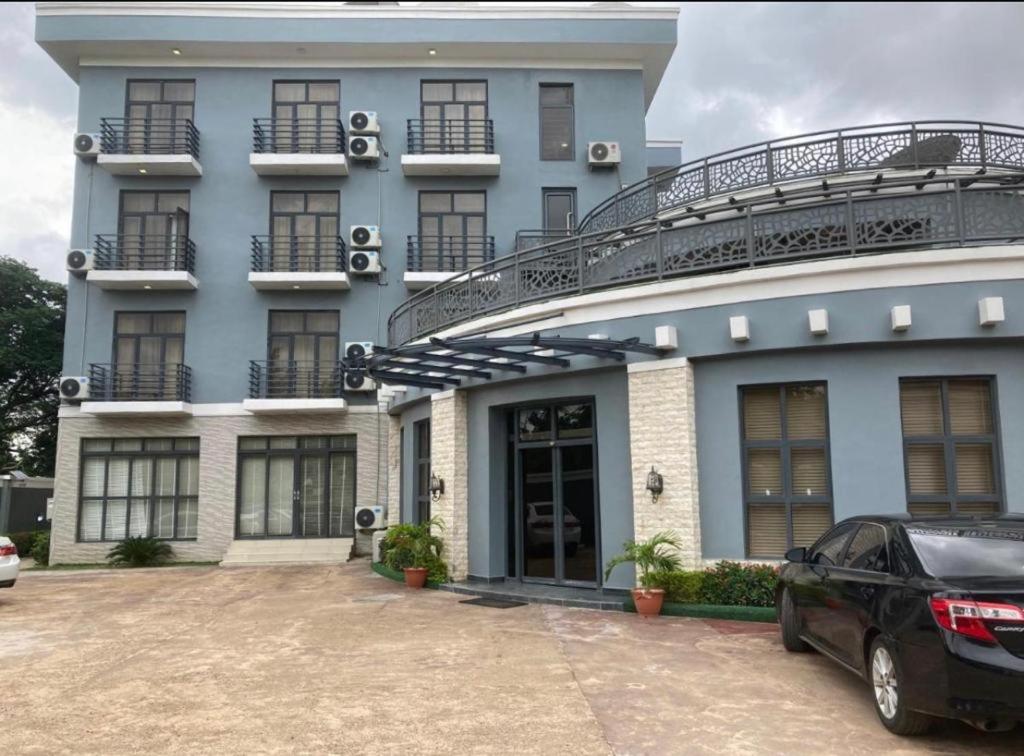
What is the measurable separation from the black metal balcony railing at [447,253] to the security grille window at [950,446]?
514 inches

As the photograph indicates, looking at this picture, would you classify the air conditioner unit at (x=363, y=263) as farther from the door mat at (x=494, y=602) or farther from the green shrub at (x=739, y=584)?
the green shrub at (x=739, y=584)

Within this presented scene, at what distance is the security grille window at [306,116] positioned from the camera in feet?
69.6

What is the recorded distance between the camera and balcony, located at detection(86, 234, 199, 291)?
19984 millimetres

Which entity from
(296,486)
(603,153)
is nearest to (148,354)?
(296,486)

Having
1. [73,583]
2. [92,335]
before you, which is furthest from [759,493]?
[92,335]

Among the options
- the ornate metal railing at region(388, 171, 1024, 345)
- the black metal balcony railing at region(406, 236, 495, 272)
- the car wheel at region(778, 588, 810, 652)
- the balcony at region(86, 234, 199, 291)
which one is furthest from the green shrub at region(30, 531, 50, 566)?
the car wheel at region(778, 588, 810, 652)

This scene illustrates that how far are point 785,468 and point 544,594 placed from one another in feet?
12.8

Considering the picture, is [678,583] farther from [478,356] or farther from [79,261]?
[79,261]

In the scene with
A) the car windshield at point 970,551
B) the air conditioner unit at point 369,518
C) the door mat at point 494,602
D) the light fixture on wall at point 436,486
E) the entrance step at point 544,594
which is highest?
the light fixture on wall at point 436,486

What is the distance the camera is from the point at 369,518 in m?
19.0

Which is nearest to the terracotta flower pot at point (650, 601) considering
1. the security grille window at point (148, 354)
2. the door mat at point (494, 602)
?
the door mat at point (494, 602)

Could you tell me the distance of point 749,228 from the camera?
1003cm

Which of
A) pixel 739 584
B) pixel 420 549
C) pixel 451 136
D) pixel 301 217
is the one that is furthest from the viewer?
pixel 451 136

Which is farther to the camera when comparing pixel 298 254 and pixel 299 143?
pixel 299 143
